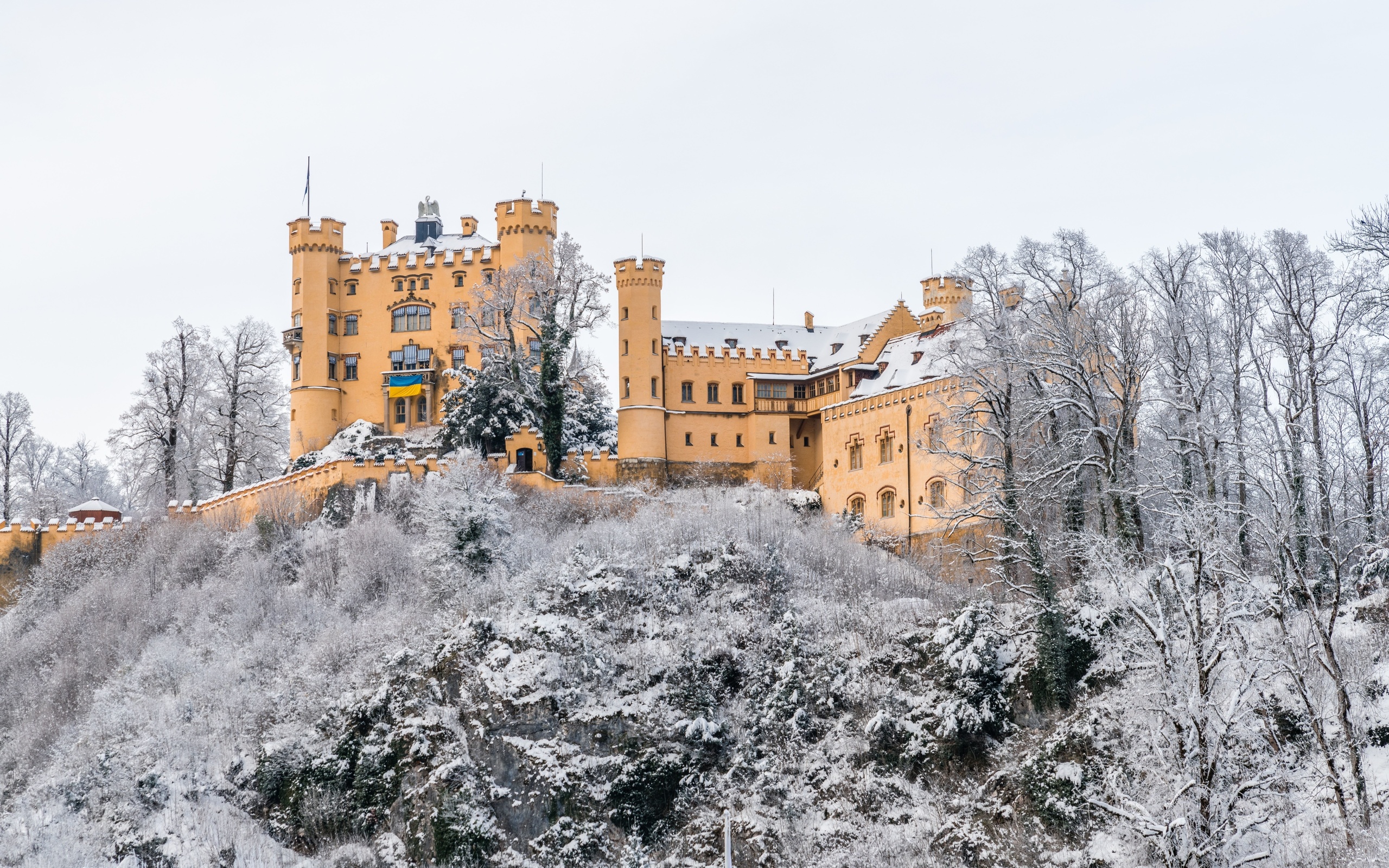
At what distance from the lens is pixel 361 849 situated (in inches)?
1535

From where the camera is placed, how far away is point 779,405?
66188 mm

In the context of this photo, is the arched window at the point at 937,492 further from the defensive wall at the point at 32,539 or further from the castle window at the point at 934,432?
the defensive wall at the point at 32,539

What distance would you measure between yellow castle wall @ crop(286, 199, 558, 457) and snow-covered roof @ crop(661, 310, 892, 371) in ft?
26.4

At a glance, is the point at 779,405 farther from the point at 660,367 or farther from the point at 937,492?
the point at 937,492

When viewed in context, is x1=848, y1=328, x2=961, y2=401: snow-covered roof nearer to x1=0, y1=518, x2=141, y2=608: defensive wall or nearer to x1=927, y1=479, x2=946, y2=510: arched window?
x1=927, y1=479, x2=946, y2=510: arched window

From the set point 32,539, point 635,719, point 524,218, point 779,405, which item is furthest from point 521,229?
point 635,719

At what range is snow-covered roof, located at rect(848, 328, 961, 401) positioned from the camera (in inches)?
2249

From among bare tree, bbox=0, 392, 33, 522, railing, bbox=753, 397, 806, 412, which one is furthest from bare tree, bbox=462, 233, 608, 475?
bare tree, bbox=0, 392, 33, 522

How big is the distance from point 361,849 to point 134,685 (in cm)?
1210

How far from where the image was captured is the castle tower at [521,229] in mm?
68188

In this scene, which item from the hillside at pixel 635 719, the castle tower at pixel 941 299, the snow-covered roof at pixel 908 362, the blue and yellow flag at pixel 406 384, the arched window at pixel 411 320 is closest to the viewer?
the hillside at pixel 635 719

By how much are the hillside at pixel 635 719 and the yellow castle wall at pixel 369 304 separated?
1860 cm

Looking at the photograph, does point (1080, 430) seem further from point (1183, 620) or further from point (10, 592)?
point (10, 592)

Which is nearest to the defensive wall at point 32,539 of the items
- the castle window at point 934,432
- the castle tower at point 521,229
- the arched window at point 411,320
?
the arched window at point 411,320
